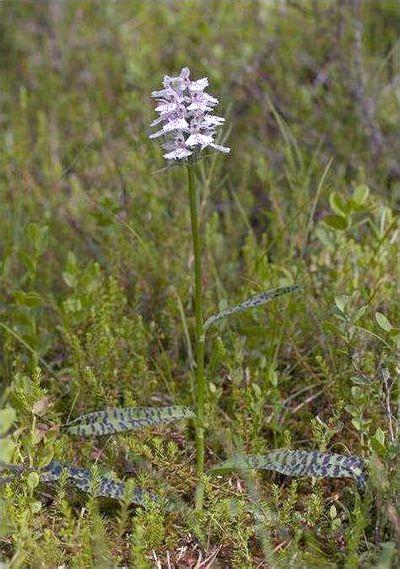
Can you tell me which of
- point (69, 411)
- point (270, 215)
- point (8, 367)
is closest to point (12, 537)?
point (69, 411)

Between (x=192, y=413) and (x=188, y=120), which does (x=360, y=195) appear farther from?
(x=192, y=413)

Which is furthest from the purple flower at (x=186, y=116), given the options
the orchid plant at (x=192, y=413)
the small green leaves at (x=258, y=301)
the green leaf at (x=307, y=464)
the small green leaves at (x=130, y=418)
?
the green leaf at (x=307, y=464)

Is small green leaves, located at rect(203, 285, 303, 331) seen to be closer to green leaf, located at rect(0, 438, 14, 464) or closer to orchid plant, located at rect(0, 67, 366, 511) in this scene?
orchid plant, located at rect(0, 67, 366, 511)

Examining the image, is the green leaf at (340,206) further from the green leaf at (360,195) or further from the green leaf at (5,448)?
the green leaf at (5,448)

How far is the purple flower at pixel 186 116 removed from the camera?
208 cm

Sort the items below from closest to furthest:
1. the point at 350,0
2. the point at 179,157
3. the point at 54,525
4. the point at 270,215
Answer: the point at 179,157
the point at 54,525
the point at 270,215
the point at 350,0

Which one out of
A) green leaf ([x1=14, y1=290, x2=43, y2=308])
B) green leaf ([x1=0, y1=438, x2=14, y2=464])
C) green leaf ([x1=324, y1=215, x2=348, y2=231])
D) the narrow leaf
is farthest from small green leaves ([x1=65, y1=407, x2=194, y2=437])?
green leaf ([x1=324, y1=215, x2=348, y2=231])

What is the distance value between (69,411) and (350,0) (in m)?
2.64

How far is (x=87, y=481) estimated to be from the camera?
2.26 m

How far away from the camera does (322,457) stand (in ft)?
7.18

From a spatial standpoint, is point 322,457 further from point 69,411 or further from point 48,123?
point 48,123

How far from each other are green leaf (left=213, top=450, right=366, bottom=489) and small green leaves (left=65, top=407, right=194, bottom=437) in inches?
7.6

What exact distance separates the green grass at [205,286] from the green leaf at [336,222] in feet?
0.04

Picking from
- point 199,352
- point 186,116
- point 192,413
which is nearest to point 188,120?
point 186,116
